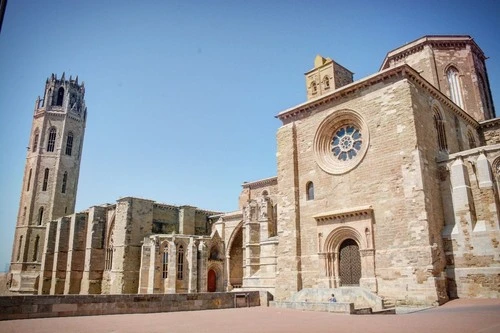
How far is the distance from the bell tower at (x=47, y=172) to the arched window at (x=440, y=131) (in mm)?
45633

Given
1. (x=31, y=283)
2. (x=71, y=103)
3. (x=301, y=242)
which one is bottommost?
(x=31, y=283)

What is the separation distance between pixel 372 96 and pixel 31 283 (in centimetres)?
4482

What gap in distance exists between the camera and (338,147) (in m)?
19.1

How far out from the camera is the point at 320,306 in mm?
12867

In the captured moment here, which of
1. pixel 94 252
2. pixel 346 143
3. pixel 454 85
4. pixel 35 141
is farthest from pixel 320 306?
pixel 35 141

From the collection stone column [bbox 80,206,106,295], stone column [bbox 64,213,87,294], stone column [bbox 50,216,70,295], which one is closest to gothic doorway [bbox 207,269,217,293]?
stone column [bbox 80,206,106,295]

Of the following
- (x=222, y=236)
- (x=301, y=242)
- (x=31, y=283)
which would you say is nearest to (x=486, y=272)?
(x=301, y=242)

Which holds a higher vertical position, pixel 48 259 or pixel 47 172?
pixel 47 172

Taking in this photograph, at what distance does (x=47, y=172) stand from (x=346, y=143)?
43.7 meters

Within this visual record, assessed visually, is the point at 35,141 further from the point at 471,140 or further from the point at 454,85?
the point at 471,140

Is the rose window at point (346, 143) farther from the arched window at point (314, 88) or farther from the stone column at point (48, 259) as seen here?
the stone column at point (48, 259)

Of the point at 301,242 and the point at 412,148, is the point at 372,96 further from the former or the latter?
the point at 301,242

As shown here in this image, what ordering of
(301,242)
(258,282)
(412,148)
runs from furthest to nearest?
(258,282), (301,242), (412,148)

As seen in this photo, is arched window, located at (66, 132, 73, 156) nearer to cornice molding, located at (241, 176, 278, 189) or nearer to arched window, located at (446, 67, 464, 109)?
cornice molding, located at (241, 176, 278, 189)
